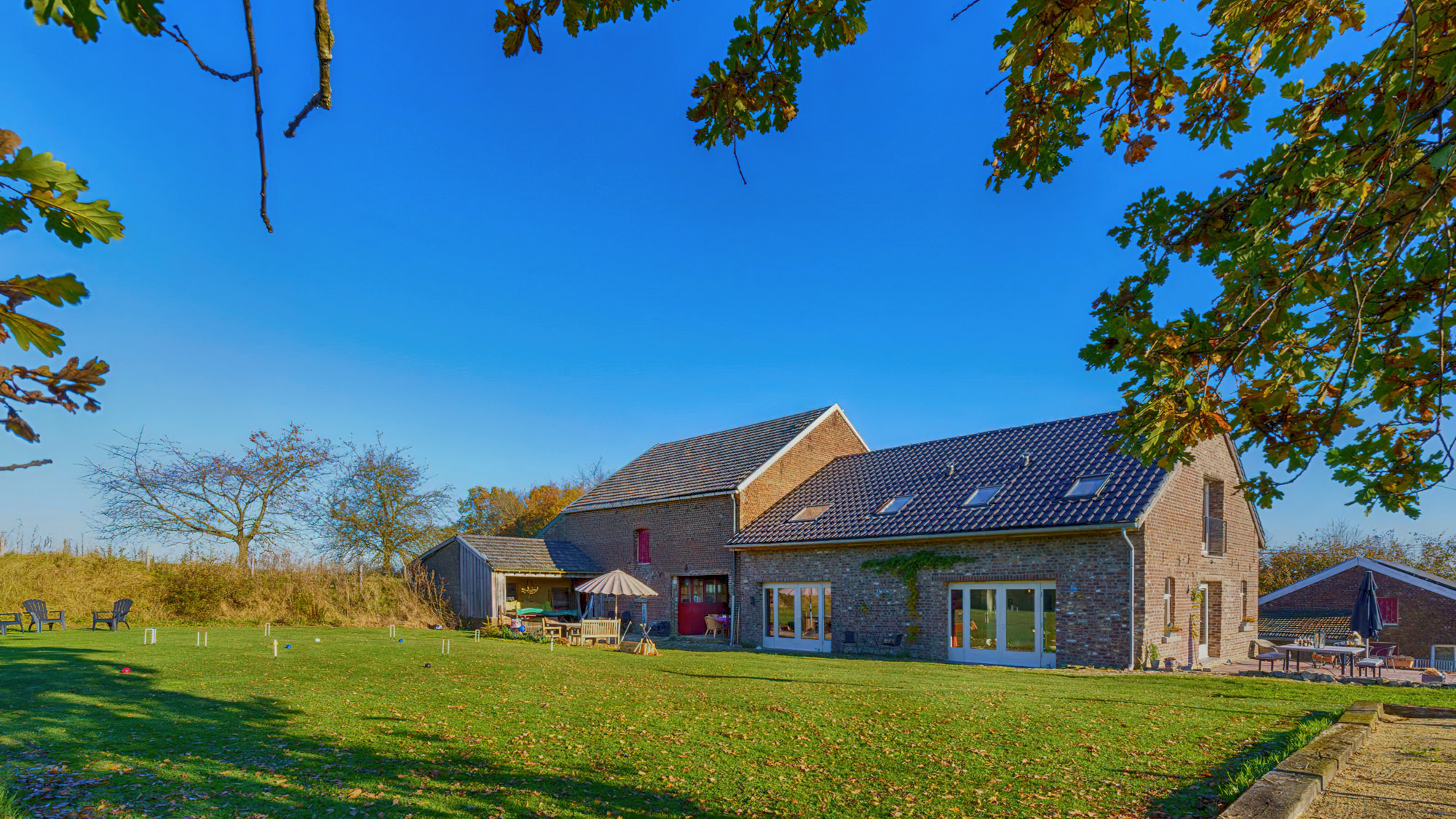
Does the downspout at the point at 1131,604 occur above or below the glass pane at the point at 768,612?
above

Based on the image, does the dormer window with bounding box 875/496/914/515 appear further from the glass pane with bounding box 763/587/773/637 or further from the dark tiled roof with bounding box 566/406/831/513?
the dark tiled roof with bounding box 566/406/831/513

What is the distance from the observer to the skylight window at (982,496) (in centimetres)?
2002

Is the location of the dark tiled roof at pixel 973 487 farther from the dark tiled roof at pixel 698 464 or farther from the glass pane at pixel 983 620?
the dark tiled roof at pixel 698 464

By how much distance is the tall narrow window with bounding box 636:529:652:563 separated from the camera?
94.8 feet

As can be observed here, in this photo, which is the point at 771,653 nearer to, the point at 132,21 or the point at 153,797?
the point at 153,797

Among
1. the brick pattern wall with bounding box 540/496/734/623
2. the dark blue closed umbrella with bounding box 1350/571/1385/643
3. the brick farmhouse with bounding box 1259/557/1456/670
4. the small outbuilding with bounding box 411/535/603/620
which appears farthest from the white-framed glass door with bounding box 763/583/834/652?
the brick farmhouse with bounding box 1259/557/1456/670

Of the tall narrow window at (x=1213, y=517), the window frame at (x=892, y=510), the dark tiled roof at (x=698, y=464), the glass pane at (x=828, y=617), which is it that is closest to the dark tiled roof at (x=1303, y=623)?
the tall narrow window at (x=1213, y=517)

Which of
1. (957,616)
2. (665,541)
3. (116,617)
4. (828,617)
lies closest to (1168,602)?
(957,616)

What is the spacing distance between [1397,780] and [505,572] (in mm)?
26679

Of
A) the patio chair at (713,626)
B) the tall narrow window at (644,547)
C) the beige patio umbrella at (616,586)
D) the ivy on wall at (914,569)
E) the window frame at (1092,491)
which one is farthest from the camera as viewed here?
the tall narrow window at (644,547)

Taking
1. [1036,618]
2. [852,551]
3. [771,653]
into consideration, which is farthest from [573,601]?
[1036,618]

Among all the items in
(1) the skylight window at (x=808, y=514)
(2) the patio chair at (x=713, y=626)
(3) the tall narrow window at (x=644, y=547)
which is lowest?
(2) the patio chair at (x=713, y=626)

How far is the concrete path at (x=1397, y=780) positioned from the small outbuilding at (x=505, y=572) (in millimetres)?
25706

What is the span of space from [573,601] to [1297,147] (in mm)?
31330
